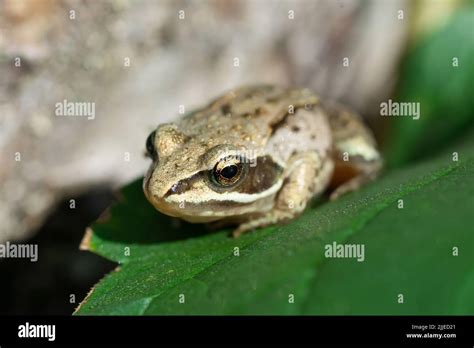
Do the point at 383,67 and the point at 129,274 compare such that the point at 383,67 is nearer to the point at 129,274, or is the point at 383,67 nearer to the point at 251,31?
the point at 251,31

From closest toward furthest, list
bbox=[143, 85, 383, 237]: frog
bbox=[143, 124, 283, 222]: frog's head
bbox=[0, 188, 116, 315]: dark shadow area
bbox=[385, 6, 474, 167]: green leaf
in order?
bbox=[143, 124, 283, 222]: frog's head, bbox=[143, 85, 383, 237]: frog, bbox=[0, 188, 116, 315]: dark shadow area, bbox=[385, 6, 474, 167]: green leaf

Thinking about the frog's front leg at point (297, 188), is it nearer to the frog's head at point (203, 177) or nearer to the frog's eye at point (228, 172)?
the frog's head at point (203, 177)

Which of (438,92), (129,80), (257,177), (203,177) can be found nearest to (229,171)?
(203,177)

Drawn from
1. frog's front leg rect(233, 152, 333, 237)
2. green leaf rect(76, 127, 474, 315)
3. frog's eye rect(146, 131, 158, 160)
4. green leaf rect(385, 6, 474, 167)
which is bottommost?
green leaf rect(76, 127, 474, 315)

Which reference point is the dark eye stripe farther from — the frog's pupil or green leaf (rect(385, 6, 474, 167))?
green leaf (rect(385, 6, 474, 167))

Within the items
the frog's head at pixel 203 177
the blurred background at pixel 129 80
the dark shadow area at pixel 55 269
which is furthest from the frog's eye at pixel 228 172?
the dark shadow area at pixel 55 269

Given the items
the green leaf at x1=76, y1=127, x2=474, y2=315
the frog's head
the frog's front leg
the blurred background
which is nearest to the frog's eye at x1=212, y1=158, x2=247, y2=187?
the frog's head

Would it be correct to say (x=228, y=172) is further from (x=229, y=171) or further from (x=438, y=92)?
(x=438, y=92)

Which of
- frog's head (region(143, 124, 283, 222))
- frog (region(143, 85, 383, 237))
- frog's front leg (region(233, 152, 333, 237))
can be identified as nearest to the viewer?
frog's head (region(143, 124, 283, 222))
